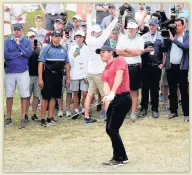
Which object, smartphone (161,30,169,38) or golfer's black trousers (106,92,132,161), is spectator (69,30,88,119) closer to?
smartphone (161,30,169,38)

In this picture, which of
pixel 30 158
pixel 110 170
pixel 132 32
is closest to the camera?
pixel 110 170

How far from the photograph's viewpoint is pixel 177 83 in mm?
10375

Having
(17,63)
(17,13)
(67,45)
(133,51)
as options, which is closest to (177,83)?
(133,51)

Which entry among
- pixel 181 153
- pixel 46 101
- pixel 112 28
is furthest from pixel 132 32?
pixel 181 153

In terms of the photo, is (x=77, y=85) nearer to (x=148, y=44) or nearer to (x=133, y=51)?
(x=133, y=51)

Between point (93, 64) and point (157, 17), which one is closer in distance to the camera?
point (93, 64)

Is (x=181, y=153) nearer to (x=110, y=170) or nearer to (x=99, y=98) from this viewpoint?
(x=110, y=170)

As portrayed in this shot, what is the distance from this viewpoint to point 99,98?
36.4 ft

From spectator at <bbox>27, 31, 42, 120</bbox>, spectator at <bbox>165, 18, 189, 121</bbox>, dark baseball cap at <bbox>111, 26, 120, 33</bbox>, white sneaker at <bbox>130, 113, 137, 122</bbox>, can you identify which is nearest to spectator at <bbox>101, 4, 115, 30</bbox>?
dark baseball cap at <bbox>111, 26, 120, 33</bbox>

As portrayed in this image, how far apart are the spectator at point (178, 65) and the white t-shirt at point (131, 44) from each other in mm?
584

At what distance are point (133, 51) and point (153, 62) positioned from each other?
56cm

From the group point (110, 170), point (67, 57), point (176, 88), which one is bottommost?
point (110, 170)

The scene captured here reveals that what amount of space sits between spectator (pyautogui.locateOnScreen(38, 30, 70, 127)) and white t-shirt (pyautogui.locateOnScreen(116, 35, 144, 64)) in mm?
1158

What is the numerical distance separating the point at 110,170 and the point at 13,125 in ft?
11.4
